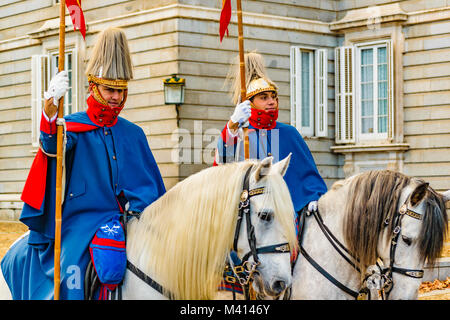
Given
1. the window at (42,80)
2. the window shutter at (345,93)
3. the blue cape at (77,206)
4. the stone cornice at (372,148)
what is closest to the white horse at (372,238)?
the blue cape at (77,206)

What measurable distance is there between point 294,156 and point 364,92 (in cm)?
1305

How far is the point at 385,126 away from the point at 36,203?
48.6 feet

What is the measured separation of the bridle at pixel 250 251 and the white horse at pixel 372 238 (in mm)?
1268

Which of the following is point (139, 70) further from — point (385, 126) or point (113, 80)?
point (113, 80)

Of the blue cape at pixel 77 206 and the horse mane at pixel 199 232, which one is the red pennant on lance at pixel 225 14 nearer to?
the blue cape at pixel 77 206

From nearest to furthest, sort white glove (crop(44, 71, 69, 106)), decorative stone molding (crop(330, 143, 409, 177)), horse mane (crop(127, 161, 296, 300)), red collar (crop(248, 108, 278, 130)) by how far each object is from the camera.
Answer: horse mane (crop(127, 161, 296, 300)), white glove (crop(44, 71, 69, 106)), red collar (crop(248, 108, 278, 130)), decorative stone molding (crop(330, 143, 409, 177))

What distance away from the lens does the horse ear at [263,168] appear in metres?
4.18

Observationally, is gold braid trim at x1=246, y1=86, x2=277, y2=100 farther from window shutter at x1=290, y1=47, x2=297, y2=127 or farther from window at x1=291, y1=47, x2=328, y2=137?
window at x1=291, y1=47, x2=328, y2=137

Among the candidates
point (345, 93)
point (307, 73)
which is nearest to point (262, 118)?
point (307, 73)

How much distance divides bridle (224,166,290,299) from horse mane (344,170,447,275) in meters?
1.27

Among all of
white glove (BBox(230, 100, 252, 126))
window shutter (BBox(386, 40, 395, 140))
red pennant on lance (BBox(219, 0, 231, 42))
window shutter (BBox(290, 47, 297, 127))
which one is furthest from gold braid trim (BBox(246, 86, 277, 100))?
window shutter (BBox(386, 40, 395, 140))

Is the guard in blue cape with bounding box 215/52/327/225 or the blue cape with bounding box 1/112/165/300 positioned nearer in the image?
the blue cape with bounding box 1/112/165/300

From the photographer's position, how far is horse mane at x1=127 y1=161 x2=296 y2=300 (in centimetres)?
414

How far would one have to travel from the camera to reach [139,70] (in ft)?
56.8
